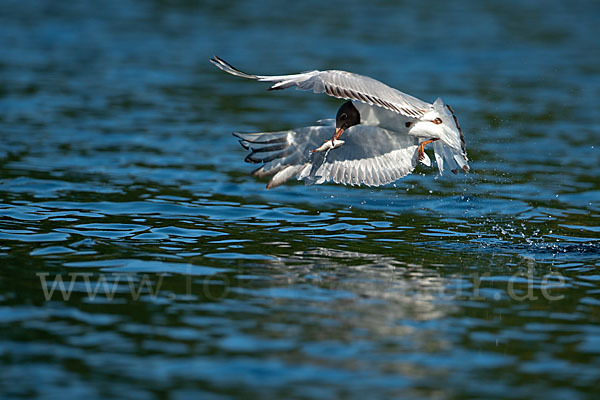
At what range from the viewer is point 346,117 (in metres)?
9.34

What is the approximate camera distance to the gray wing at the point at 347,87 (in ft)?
27.3

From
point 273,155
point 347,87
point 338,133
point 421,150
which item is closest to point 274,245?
point 273,155

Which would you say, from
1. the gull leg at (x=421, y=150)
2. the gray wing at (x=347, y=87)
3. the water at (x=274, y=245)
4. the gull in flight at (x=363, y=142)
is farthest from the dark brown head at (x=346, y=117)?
the water at (x=274, y=245)

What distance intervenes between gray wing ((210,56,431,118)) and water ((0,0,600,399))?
1.47 metres

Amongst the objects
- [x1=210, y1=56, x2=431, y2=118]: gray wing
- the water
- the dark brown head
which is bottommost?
the water

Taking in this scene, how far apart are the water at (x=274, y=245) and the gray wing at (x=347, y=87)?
1.47m

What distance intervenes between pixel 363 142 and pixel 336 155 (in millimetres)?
333

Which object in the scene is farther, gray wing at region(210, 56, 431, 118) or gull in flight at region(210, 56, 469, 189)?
gull in flight at region(210, 56, 469, 189)

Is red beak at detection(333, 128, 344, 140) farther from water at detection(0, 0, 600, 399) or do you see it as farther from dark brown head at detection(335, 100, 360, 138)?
water at detection(0, 0, 600, 399)

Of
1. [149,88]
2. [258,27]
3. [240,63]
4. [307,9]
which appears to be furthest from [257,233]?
[307,9]

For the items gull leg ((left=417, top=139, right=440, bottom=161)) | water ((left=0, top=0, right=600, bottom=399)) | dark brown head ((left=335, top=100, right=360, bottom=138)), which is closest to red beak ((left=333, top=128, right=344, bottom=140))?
dark brown head ((left=335, top=100, right=360, bottom=138))

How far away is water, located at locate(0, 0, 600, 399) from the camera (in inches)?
231

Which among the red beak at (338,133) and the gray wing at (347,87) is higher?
the gray wing at (347,87)

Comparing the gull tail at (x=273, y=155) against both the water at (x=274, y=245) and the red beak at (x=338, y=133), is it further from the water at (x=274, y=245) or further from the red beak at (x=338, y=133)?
the water at (x=274, y=245)
